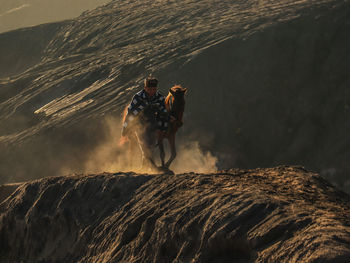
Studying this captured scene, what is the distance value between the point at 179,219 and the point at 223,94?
1611 cm

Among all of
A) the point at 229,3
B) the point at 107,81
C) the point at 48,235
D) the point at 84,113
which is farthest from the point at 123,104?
the point at 48,235

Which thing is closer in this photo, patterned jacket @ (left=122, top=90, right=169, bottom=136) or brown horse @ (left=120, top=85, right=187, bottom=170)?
patterned jacket @ (left=122, top=90, right=169, bottom=136)

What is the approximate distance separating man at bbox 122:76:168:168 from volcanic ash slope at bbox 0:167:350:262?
315 cm

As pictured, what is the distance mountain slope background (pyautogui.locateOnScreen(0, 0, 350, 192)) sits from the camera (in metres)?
19.9

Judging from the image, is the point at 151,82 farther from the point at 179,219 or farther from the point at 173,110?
the point at 179,219

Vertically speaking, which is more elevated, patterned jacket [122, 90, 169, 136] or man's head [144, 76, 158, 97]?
man's head [144, 76, 158, 97]

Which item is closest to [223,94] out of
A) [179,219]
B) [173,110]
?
[173,110]

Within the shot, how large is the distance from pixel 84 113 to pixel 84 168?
126 inches

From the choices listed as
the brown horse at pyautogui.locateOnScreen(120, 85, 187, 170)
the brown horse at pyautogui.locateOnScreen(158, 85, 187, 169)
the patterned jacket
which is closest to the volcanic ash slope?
the patterned jacket

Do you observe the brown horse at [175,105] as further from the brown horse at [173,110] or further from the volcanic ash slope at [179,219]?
the volcanic ash slope at [179,219]

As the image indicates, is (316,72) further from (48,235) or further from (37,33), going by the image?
(37,33)

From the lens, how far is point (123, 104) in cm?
2122

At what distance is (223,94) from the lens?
21438 mm

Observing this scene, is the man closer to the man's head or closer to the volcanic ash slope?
the man's head
